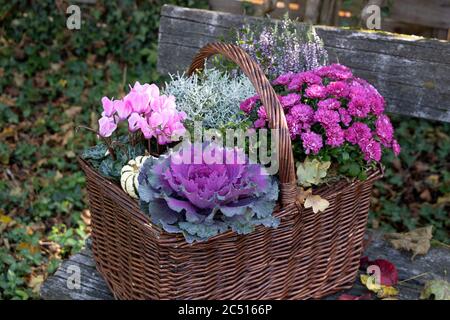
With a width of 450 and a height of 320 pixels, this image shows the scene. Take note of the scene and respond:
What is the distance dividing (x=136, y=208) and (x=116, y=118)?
0.33m

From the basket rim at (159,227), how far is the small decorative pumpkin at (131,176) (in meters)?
0.02

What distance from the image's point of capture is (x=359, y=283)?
92.8 inches

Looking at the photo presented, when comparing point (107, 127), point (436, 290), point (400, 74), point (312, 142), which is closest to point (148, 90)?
point (107, 127)

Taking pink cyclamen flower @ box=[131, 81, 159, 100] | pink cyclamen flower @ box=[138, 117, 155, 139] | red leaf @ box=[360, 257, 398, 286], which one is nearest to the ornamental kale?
pink cyclamen flower @ box=[138, 117, 155, 139]

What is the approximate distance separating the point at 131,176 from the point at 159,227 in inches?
7.9

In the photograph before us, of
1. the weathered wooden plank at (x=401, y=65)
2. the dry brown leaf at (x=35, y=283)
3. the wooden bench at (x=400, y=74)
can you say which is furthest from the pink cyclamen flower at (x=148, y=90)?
the dry brown leaf at (x=35, y=283)

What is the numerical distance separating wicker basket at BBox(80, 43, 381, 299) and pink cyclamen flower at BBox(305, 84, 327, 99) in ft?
0.67

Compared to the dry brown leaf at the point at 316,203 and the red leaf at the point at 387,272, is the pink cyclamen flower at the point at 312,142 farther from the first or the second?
the red leaf at the point at 387,272

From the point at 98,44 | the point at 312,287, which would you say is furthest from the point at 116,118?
the point at 98,44

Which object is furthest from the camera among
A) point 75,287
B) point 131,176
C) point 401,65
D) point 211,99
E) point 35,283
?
point 35,283

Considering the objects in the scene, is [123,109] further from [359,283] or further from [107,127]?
[359,283]

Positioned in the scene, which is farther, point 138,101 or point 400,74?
point 400,74

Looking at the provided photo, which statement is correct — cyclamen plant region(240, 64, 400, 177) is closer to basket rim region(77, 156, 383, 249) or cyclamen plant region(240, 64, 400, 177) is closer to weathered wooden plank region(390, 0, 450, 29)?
basket rim region(77, 156, 383, 249)
